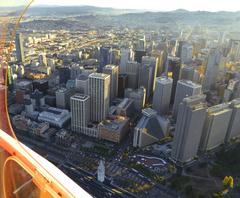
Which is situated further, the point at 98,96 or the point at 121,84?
the point at 121,84

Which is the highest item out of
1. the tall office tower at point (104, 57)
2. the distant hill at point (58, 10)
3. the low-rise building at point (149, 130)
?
the distant hill at point (58, 10)

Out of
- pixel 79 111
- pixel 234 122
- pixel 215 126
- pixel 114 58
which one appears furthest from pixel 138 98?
pixel 114 58

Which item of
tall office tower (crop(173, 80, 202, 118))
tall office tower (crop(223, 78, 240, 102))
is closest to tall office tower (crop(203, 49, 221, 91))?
tall office tower (crop(223, 78, 240, 102))

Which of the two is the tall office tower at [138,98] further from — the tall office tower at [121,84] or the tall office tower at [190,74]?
the tall office tower at [190,74]

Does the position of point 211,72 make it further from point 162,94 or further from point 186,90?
→ point 162,94

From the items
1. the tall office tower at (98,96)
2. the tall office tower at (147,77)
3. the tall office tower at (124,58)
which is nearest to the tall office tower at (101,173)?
the tall office tower at (98,96)

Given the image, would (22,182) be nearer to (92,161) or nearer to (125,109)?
(92,161)

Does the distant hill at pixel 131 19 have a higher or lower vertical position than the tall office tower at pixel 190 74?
higher
